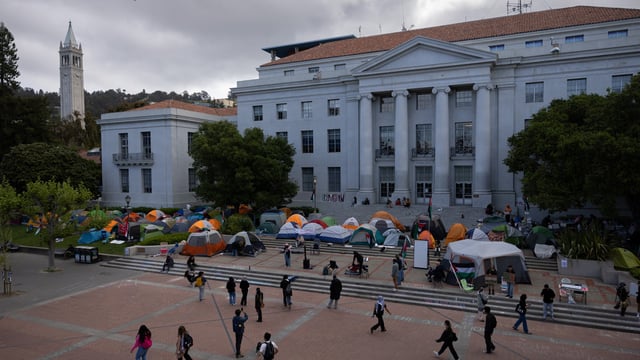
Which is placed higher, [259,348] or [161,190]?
[161,190]

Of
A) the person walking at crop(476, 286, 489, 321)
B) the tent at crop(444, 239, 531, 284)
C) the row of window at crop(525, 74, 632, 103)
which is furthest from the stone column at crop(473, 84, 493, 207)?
the person walking at crop(476, 286, 489, 321)

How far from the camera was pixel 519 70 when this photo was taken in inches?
1425

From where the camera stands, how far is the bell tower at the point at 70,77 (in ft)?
364

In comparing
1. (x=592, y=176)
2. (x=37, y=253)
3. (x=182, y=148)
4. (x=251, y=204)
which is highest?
(x=182, y=148)

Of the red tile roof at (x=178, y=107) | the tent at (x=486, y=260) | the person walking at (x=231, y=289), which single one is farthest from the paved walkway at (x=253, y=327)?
the red tile roof at (x=178, y=107)

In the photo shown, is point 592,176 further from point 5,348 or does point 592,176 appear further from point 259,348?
point 5,348

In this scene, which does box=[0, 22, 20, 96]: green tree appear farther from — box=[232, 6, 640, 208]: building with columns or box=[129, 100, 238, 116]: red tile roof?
box=[232, 6, 640, 208]: building with columns

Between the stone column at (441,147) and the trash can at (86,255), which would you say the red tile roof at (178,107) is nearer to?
the trash can at (86,255)

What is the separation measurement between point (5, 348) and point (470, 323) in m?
16.1

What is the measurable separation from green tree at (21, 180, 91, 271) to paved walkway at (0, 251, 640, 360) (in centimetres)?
378

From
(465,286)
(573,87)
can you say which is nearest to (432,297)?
(465,286)

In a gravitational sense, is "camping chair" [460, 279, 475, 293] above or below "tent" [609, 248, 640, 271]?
below

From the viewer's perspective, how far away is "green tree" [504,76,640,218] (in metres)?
20.8

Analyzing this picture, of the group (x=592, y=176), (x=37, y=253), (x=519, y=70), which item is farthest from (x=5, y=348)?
(x=519, y=70)
